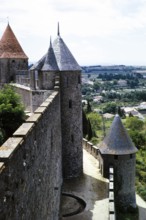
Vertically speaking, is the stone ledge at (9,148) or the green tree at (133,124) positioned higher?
the stone ledge at (9,148)

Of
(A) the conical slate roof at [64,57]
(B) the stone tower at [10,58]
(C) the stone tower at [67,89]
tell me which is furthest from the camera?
(B) the stone tower at [10,58]

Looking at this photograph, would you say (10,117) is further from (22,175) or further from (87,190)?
(22,175)

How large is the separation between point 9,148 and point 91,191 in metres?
16.2

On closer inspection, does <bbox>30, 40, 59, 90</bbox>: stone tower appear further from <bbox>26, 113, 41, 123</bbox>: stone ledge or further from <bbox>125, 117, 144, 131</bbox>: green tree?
<bbox>125, 117, 144, 131</bbox>: green tree

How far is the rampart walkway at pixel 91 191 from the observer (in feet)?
62.0

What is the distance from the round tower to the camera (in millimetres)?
21953

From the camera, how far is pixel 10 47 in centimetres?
3547

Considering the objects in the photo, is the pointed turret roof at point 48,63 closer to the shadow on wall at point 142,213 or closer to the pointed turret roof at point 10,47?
the shadow on wall at point 142,213

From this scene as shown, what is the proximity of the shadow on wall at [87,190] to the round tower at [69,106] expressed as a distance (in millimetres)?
798

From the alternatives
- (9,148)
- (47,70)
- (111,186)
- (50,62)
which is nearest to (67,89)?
(47,70)

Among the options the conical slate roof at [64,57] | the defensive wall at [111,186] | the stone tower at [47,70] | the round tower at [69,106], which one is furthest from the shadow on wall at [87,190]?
the conical slate roof at [64,57]

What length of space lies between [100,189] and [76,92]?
5726mm

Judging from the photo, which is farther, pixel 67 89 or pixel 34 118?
pixel 67 89

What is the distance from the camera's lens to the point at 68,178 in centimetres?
2317
